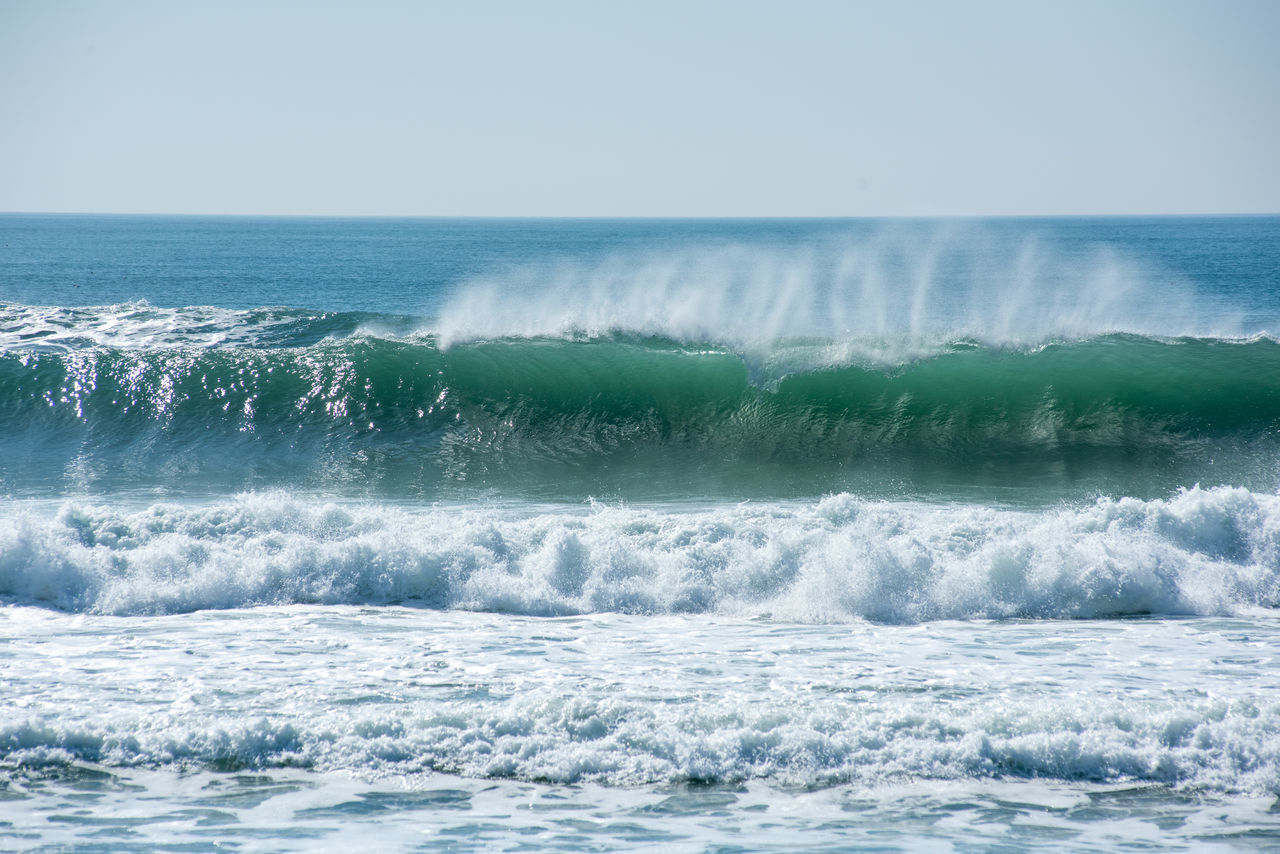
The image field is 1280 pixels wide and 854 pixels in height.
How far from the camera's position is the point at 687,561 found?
764 centimetres

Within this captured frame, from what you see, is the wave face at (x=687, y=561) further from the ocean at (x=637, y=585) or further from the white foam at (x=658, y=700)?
the white foam at (x=658, y=700)

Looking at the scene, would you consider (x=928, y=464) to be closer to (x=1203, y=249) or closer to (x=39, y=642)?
(x=39, y=642)

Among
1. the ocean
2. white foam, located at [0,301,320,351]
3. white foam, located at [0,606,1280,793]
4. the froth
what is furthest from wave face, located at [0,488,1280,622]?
white foam, located at [0,301,320,351]

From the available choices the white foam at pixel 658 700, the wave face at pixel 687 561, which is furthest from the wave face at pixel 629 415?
the white foam at pixel 658 700

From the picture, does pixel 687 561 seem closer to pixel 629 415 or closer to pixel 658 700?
pixel 658 700

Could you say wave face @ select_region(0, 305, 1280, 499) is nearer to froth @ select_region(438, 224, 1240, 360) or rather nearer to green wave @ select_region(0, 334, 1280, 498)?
green wave @ select_region(0, 334, 1280, 498)

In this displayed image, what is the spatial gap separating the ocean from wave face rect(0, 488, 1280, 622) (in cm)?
3

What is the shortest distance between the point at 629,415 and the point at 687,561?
5.48 m

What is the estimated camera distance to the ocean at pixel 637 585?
459 cm

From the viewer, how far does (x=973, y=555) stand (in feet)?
25.0

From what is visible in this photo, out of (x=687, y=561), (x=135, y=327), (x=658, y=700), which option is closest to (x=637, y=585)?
(x=687, y=561)

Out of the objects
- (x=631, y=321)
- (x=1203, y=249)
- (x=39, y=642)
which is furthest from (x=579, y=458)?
(x=1203, y=249)

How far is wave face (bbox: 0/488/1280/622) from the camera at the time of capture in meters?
7.23

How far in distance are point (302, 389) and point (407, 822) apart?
10276mm
